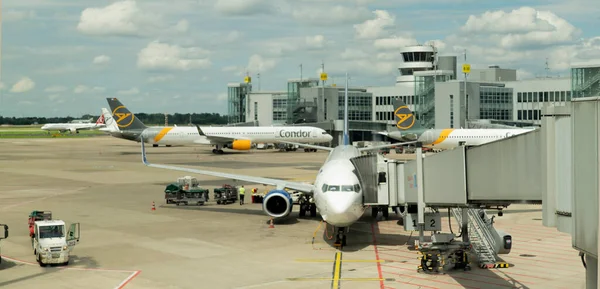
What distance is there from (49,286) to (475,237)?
19.6m

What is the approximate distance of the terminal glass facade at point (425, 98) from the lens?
16288cm

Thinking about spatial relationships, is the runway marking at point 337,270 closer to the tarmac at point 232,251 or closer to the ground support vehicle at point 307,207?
the tarmac at point 232,251

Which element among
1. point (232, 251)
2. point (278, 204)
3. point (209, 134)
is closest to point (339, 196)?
point (232, 251)

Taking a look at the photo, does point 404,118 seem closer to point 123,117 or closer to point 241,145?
point 241,145

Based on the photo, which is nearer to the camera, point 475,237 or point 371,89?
point 475,237

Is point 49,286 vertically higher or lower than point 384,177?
lower

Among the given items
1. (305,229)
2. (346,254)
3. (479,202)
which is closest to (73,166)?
(305,229)

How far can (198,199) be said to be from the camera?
184 ft

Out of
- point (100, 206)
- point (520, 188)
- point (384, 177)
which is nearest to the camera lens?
point (520, 188)

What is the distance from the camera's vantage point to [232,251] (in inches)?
1433

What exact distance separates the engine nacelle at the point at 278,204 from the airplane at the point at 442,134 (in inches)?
2328

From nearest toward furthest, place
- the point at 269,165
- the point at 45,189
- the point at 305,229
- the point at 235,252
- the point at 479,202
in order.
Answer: the point at 479,202 < the point at 235,252 < the point at 305,229 < the point at 45,189 < the point at 269,165

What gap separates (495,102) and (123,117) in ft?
265

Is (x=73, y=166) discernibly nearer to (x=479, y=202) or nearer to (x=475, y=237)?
(x=475, y=237)
